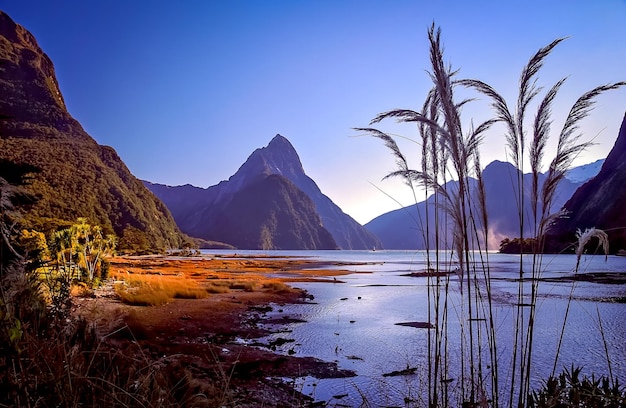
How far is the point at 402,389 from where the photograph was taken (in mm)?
7008

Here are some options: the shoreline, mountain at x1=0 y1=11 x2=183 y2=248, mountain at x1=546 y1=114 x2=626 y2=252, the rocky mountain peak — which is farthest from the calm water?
the rocky mountain peak

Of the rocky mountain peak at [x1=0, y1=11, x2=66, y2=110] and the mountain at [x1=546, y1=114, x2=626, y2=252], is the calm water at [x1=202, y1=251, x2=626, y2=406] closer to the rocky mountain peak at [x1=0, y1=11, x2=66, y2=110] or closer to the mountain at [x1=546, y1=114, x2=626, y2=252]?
the mountain at [x1=546, y1=114, x2=626, y2=252]

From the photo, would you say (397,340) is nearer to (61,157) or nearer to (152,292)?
(152,292)

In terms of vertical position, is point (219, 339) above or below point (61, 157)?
below

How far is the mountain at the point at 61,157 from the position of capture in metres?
69.9

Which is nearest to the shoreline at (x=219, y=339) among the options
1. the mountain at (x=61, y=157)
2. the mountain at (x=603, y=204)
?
the mountain at (x=61, y=157)

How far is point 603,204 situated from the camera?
6538 centimetres

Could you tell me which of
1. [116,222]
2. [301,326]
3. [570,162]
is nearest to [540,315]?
[301,326]

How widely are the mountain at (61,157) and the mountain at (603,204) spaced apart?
257 ft

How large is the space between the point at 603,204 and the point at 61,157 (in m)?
102

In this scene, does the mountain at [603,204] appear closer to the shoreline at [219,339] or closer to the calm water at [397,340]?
the calm water at [397,340]

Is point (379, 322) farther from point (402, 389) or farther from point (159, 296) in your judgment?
point (159, 296)

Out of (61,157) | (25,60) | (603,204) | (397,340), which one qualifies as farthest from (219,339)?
(25,60)

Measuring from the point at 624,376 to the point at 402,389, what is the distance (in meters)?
4.48
